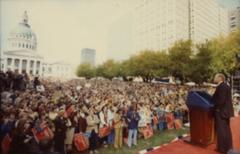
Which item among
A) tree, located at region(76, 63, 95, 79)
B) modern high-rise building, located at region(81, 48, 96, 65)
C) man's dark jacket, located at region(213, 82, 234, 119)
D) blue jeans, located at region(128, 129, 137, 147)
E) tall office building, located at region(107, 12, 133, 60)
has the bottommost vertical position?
blue jeans, located at region(128, 129, 137, 147)

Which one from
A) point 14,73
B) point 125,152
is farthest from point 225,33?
point 14,73

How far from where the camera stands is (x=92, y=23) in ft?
11.7

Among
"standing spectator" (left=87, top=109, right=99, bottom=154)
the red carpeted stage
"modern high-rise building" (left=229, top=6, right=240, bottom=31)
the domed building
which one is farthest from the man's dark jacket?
"modern high-rise building" (left=229, top=6, right=240, bottom=31)

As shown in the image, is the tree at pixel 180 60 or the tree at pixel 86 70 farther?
the tree at pixel 180 60

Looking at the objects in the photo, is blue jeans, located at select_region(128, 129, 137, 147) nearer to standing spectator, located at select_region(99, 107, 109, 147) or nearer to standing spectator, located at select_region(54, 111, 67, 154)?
standing spectator, located at select_region(99, 107, 109, 147)

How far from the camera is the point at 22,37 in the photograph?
2.66 metres

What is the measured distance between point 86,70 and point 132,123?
3.63ft

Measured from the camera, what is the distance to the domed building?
2.62m

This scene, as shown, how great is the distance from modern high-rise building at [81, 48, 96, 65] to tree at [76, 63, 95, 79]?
0.06m

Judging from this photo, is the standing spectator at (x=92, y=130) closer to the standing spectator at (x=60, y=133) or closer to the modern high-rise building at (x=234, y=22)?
the standing spectator at (x=60, y=133)

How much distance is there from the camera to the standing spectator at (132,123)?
3547 millimetres

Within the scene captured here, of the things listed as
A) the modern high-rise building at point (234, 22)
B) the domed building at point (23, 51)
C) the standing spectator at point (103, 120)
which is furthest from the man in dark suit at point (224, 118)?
the modern high-rise building at point (234, 22)

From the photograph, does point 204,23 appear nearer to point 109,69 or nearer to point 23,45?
point 109,69

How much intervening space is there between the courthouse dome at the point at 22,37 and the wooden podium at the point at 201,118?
2210 millimetres
